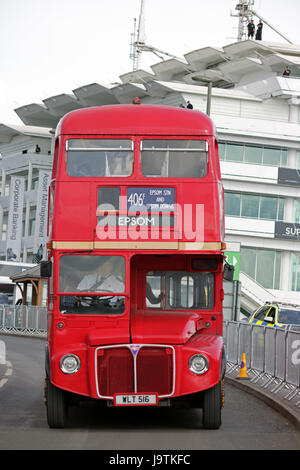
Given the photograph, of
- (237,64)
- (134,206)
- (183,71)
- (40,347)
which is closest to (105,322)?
(134,206)

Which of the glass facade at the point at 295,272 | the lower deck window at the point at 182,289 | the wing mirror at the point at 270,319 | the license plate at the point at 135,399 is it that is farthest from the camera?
the glass facade at the point at 295,272

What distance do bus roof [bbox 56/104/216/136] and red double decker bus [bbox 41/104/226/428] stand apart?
2 cm

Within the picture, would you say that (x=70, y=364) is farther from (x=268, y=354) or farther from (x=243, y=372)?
(x=243, y=372)

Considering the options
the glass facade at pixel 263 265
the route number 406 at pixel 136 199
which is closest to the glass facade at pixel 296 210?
the glass facade at pixel 263 265

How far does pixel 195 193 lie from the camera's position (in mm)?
13719

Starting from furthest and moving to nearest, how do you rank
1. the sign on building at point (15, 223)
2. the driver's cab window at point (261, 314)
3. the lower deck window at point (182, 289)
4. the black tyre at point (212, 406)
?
the sign on building at point (15, 223) < the driver's cab window at point (261, 314) < the lower deck window at point (182, 289) < the black tyre at point (212, 406)

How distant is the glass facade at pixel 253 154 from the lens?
6956cm

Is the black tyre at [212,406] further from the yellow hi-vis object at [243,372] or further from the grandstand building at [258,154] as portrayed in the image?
the grandstand building at [258,154]

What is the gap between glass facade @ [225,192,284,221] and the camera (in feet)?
230

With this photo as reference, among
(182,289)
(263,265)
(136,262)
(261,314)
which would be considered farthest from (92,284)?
(263,265)

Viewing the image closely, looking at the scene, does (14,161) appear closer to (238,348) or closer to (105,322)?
(238,348)

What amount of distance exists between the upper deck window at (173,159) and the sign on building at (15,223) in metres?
56.1

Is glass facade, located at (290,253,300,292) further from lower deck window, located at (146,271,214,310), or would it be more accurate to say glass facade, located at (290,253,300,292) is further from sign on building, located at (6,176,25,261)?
lower deck window, located at (146,271,214,310)

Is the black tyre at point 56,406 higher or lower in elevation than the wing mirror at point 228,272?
lower
